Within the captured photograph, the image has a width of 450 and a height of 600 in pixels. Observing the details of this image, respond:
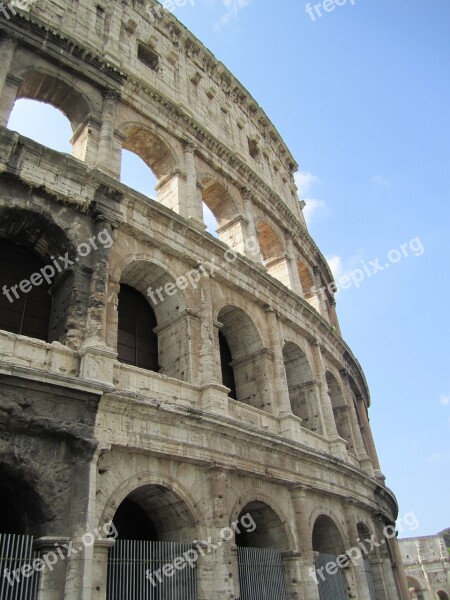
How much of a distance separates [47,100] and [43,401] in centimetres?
791

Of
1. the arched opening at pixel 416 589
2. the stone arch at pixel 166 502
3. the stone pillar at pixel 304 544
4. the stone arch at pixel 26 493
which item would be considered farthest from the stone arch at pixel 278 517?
the arched opening at pixel 416 589

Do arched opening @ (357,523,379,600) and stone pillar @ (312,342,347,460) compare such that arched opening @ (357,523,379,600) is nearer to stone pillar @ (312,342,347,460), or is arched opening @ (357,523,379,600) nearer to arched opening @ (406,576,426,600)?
stone pillar @ (312,342,347,460)

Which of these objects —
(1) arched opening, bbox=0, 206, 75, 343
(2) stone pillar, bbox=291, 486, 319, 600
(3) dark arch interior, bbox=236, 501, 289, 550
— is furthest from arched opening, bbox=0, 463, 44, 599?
(2) stone pillar, bbox=291, 486, 319, 600

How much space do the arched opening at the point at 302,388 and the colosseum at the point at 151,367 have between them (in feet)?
0.17

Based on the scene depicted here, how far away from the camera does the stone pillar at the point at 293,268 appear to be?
624 inches

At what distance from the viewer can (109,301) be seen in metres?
9.20

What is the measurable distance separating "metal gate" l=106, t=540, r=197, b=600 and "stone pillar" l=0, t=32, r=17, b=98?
9074 mm

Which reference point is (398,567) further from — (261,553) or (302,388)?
(261,553)

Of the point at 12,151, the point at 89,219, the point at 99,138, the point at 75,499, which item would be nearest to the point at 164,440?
the point at 75,499

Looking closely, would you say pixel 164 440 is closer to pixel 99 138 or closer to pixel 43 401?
pixel 43 401

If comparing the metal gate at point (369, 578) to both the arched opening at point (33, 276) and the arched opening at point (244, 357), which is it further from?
the arched opening at point (33, 276)

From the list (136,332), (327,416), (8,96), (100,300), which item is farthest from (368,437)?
(8,96)

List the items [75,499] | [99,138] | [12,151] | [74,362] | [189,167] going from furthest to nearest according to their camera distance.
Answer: [189,167], [99,138], [12,151], [74,362], [75,499]

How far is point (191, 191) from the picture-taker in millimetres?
12883
